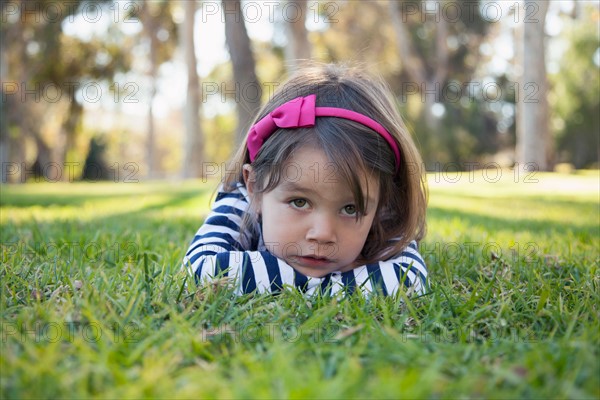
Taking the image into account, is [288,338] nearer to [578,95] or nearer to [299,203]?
[299,203]

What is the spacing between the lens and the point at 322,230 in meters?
2.10

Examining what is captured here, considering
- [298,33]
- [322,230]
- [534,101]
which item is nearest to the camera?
[322,230]

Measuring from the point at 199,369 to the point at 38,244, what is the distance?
6.02 feet

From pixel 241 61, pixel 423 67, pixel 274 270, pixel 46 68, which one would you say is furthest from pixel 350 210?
pixel 423 67

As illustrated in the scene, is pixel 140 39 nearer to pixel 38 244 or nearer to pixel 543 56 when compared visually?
pixel 543 56

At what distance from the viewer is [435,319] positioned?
58.8 inches

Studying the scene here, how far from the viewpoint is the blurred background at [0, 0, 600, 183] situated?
17.5 metres

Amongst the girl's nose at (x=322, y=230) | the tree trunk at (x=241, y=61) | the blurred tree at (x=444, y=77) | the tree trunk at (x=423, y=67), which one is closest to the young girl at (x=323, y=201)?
the girl's nose at (x=322, y=230)

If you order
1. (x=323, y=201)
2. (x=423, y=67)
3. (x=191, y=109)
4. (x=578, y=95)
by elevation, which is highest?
(x=423, y=67)

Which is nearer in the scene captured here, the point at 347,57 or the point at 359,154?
the point at 359,154

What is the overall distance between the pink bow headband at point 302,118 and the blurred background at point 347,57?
1102 cm

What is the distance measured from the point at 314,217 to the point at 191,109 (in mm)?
15635

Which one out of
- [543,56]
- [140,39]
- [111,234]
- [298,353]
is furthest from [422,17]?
[298,353]

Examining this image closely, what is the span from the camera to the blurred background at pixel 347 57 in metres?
17.5
